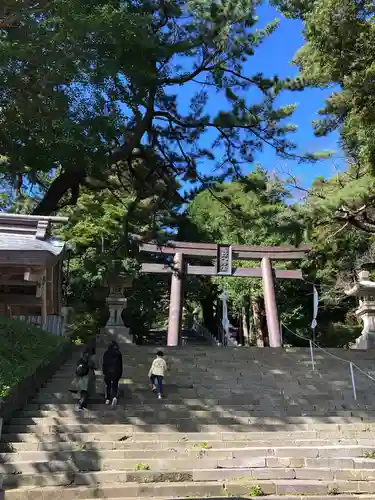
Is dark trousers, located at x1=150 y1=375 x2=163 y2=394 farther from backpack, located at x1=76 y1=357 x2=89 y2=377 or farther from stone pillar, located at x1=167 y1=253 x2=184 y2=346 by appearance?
stone pillar, located at x1=167 y1=253 x2=184 y2=346

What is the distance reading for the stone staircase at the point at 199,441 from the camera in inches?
219

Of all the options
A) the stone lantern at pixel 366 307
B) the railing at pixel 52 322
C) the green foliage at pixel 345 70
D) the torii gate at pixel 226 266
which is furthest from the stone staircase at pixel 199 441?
the torii gate at pixel 226 266

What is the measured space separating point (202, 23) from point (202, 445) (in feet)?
19.1

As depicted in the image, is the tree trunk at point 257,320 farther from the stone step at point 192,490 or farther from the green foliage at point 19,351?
the stone step at point 192,490

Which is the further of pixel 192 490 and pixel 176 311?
pixel 176 311

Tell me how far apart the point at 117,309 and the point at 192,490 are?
9.46 meters

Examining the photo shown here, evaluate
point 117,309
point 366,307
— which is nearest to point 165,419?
point 117,309

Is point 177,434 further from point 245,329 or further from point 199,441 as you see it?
point 245,329

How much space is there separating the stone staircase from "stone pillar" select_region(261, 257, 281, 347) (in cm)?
446

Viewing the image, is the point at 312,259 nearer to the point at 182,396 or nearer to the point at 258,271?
the point at 258,271

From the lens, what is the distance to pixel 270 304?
16641 mm

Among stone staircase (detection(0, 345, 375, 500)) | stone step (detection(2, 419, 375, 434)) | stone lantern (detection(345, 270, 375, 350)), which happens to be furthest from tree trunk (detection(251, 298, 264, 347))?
stone step (detection(2, 419, 375, 434))

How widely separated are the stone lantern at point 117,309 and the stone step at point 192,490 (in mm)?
8683

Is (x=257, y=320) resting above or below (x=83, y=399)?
above
